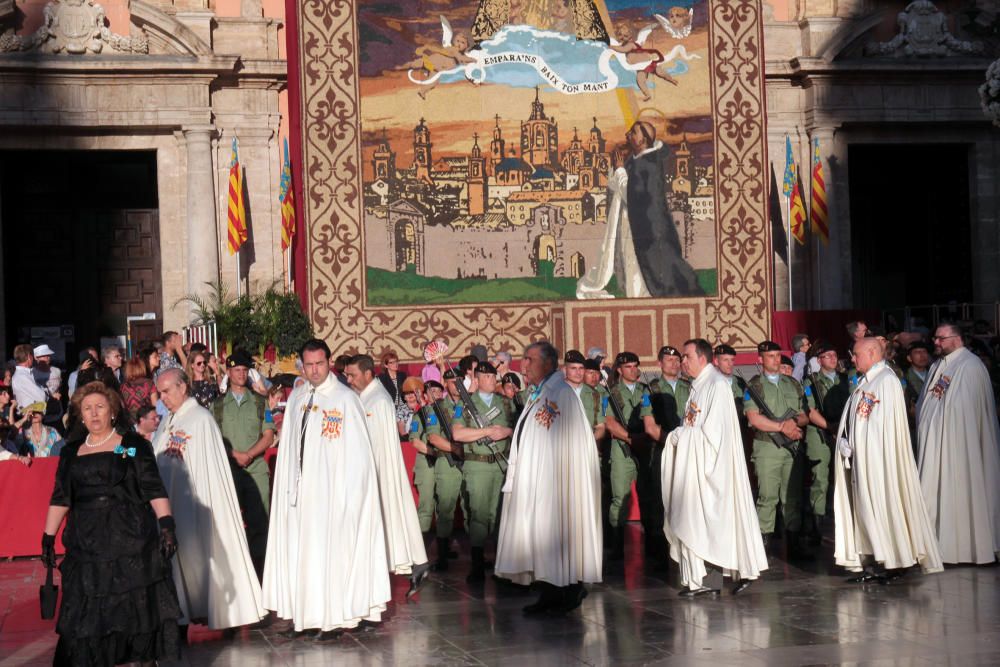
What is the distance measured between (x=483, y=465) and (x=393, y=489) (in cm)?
121

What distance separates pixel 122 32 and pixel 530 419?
48.1ft

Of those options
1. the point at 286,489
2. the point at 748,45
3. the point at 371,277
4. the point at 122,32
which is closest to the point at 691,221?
the point at 748,45

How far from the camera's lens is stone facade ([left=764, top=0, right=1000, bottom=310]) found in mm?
24984

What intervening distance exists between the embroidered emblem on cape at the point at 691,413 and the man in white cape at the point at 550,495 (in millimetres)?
825

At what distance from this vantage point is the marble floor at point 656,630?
886cm

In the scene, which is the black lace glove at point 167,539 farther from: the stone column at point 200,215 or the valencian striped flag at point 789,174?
the valencian striped flag at point 789,174

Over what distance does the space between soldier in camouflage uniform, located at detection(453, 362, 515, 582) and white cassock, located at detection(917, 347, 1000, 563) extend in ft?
11.8

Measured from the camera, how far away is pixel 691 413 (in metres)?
10.9

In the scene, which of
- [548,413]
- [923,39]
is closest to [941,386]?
[548,413]

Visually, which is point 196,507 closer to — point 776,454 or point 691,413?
point 691,413

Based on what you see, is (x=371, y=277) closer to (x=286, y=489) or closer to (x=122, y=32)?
(x=122, y=32)

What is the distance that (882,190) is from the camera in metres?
29.5

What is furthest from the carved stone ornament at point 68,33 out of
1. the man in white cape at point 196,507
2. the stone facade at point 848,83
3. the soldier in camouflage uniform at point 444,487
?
the man in white cape at point 196,507

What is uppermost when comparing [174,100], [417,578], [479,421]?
[174,100]
